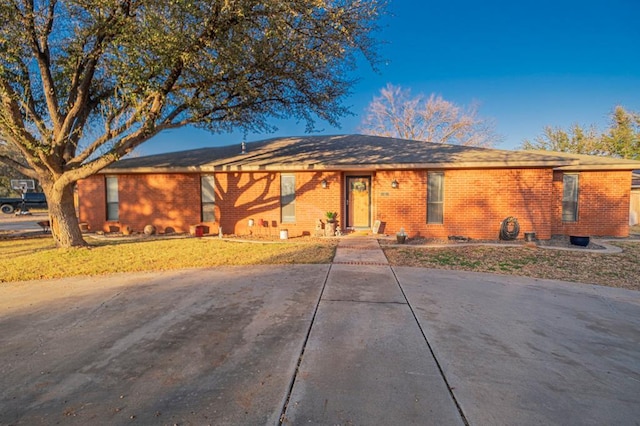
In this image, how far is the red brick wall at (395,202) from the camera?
10180 mm

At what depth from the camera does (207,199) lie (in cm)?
1180

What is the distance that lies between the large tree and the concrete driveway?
439cm

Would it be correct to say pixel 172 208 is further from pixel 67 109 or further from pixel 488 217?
pixel 488 217

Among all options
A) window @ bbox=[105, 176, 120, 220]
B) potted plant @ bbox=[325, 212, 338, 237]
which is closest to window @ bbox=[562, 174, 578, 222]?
potted plant @ bbox=[325, 212, 338, 237]

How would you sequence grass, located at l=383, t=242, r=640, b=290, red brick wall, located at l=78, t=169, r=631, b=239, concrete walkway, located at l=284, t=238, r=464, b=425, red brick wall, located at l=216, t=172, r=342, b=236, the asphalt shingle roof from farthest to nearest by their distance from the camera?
red brick wall, located at l=216, t=172, r=342, b=236, red brick wall, located at l=78, t=169, r=631, b=239, the asphalt shingle roof, grass, located at l=383, t=242, r=640, b=290, concrete walkway, located at l=284, t=238, r=464, b=425

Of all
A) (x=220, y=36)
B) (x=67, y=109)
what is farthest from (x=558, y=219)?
(x=67, y=109)

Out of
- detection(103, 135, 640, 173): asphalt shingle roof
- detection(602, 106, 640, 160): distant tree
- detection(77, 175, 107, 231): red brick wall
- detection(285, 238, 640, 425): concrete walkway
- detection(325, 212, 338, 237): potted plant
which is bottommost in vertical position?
detection(285, 238, 640, 425): concrete walkway

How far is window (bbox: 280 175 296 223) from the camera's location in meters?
11.2

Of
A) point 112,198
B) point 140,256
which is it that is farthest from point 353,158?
point 112,198

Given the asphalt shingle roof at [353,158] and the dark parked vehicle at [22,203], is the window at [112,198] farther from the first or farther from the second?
the dark parked vehicle at [22,203]

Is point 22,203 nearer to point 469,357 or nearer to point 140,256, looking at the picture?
point 140,256

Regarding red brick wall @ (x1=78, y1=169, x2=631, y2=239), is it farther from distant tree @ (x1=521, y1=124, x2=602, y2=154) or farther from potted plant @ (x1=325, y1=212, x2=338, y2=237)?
distant tree @ (x1=521, y1=124, x2=602, y2=154)

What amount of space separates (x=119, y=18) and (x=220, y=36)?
2.11 m

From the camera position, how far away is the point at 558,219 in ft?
35.5
